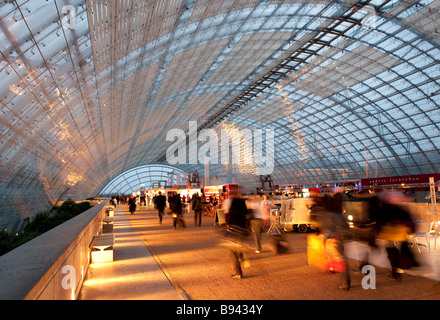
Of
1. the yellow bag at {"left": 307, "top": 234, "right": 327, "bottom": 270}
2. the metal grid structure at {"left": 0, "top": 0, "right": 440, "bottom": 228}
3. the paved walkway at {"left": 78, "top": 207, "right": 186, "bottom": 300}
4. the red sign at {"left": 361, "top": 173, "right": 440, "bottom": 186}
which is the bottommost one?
the paved walkway at {"left": 78, "top": 207, "right": 186, "bottom": 300}

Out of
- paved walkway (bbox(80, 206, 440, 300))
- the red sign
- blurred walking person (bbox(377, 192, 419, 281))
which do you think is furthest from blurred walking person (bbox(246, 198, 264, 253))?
the red sign

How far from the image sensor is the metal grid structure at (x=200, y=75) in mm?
11414

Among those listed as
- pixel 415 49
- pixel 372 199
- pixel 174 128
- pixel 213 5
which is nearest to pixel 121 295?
pixel 372 199

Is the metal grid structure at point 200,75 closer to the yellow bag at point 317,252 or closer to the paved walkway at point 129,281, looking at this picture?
the paved walkway at point 129,281

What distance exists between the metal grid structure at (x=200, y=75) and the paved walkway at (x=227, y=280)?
643cm

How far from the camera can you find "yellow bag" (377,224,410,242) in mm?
6232

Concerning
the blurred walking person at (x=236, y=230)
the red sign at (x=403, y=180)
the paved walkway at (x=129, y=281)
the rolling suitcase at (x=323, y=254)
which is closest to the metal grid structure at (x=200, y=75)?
the paved walkway at (x=129, y=281)

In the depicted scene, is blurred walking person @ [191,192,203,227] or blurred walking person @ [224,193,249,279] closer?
blurred walking person @ [224,193,249,279]

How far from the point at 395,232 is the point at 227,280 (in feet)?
10.6

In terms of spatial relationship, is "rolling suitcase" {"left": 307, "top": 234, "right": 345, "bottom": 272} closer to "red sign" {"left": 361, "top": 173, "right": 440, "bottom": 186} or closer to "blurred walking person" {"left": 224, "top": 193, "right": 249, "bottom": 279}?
"blurred walking person" {"left": 224, "top": 193, "right": 249, "bottom": 279}

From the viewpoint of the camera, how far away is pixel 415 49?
30.6m

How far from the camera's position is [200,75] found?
2998 cm

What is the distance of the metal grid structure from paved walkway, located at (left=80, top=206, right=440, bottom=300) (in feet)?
21.1

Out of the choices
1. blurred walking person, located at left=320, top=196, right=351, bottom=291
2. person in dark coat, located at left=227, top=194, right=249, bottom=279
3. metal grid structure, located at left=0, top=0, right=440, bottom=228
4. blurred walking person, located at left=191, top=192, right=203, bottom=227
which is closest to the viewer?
blurred walking person, located at left=320, top=196, right=351, bottom=291
